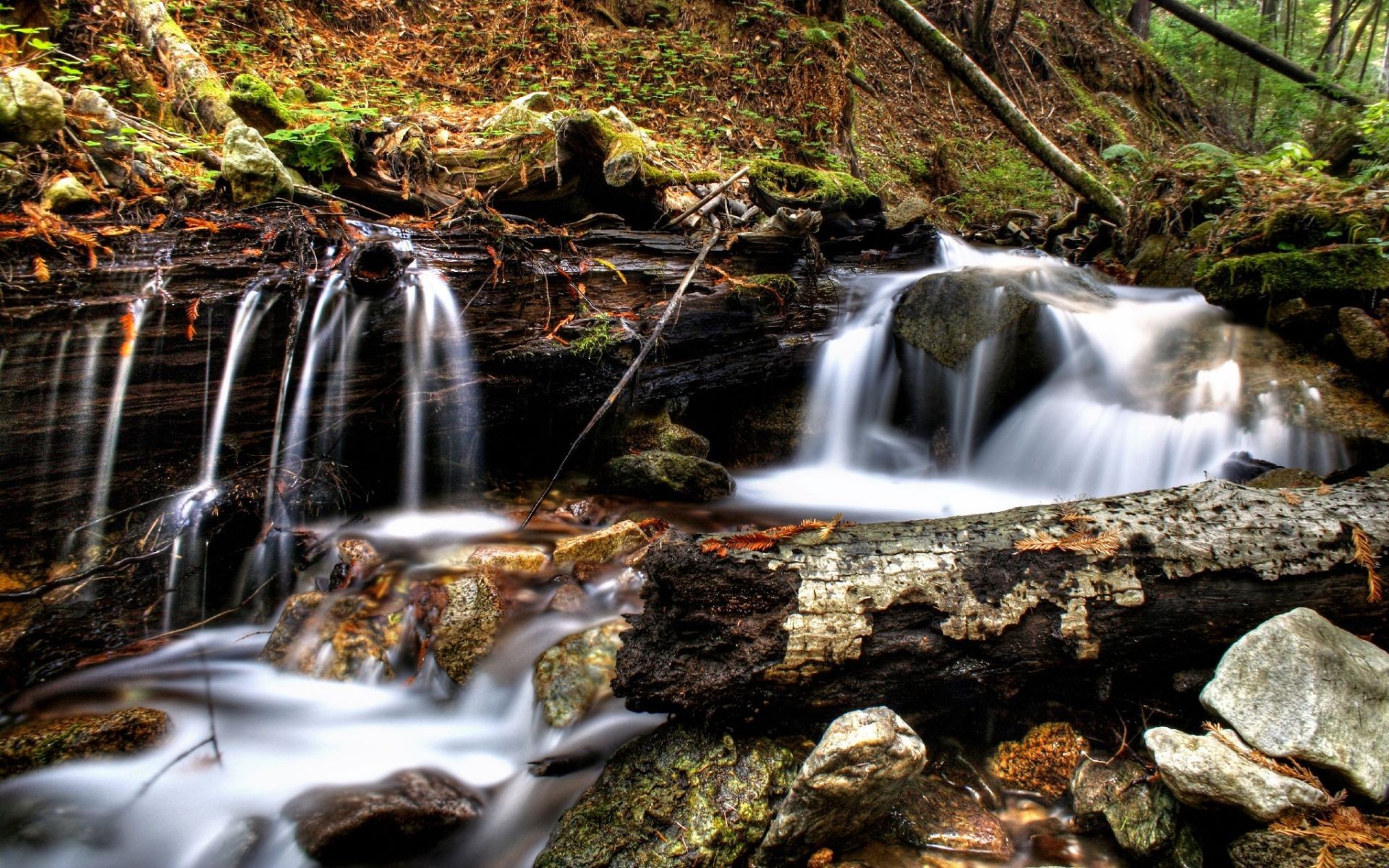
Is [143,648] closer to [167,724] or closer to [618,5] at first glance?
[167,724]

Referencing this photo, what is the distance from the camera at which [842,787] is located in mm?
1934

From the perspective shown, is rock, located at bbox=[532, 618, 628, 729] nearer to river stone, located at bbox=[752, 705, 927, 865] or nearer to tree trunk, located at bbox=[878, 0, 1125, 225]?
river stone, located at bbox=[752, 705, 927, 865]

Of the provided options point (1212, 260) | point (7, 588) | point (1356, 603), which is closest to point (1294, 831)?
point (1356, 603)

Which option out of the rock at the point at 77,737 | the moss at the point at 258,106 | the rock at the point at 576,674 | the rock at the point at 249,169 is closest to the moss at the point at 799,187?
the rock at the point at 249,169

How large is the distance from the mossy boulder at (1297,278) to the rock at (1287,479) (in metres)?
2.24

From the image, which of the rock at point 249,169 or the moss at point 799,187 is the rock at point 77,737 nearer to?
the rock at point 249,169

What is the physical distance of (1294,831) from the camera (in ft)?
5.68

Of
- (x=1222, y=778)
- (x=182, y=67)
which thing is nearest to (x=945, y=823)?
(x=1222, y=778)

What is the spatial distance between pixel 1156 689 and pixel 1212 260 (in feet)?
20.0

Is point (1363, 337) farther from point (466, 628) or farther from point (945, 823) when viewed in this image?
point (466, 628)

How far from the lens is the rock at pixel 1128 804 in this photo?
2002 millimetres

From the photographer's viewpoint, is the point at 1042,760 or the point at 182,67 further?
the point at 182,67

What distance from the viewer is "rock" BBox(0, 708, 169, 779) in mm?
2480

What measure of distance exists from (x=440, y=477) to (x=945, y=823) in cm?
372
